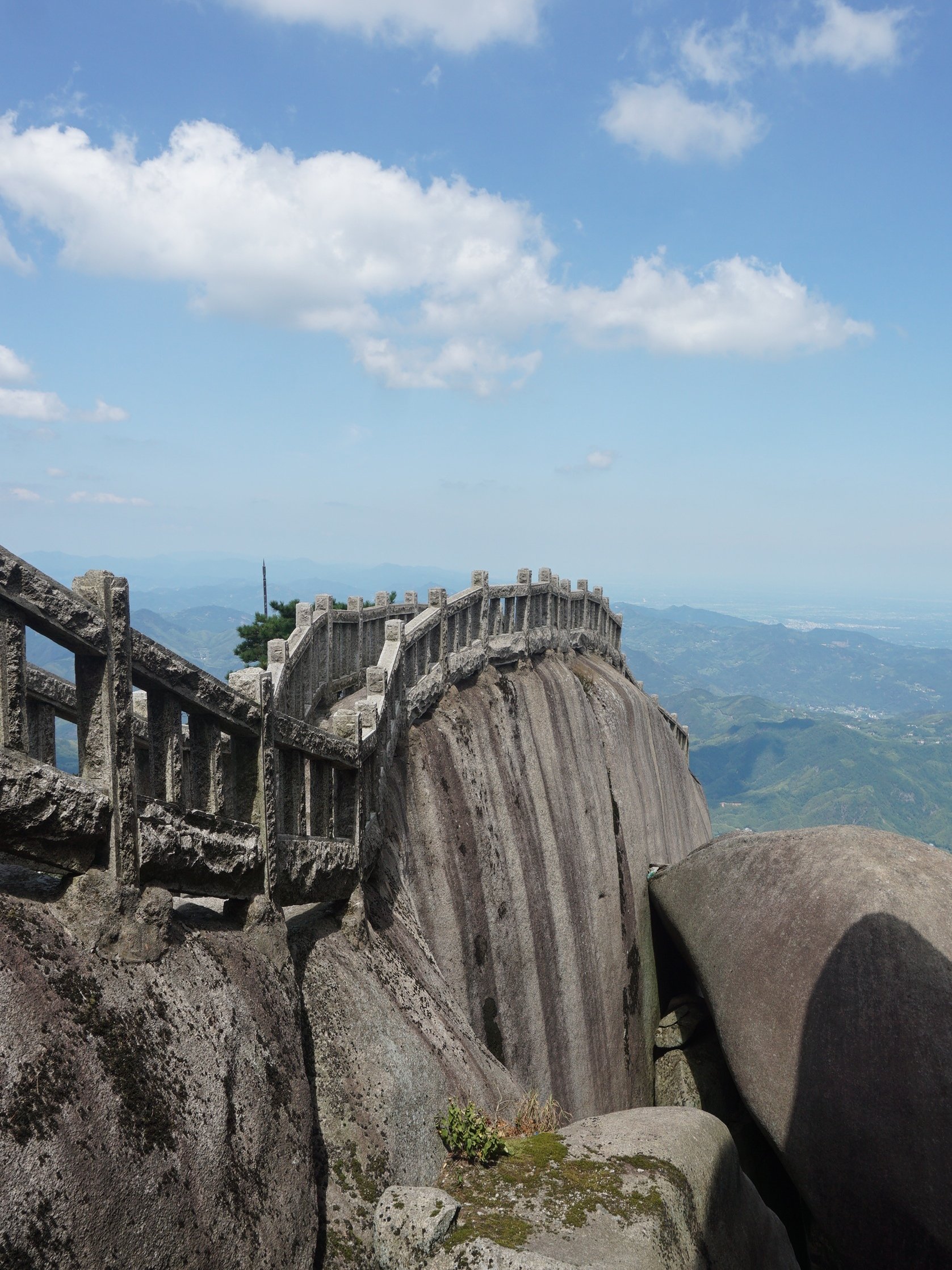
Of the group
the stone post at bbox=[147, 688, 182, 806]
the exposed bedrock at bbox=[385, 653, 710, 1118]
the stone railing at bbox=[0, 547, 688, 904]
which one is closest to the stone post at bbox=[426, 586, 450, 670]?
the exposed bedrock at bbox=[385, 653, 710, 1118]

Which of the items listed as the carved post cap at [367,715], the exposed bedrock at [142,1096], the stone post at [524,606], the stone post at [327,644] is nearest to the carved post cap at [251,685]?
the exposed bedrock at [142,1096]

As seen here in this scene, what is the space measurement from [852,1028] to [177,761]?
12.5 m

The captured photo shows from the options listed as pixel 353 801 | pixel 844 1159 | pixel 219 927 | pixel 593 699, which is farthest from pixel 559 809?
pixel 219 927

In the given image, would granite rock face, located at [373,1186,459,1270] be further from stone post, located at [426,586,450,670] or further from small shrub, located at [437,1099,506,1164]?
stone post, located at [426,586,450,670]

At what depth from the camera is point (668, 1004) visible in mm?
22781

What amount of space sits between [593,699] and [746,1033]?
1092cm

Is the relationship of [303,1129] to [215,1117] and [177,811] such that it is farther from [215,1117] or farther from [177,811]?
[177,811]

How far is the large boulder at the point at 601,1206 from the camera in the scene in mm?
6949

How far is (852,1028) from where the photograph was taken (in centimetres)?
1479

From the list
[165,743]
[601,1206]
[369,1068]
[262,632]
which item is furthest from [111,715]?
[262,632]

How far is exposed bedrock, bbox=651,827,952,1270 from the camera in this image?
13672 mm

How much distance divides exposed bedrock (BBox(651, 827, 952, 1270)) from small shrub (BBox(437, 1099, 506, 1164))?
27.6ft

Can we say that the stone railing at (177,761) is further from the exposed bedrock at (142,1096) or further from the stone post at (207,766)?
the exposed bedrock at (142,1096)

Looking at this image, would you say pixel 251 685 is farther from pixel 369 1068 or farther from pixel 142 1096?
pixel 369 1068
